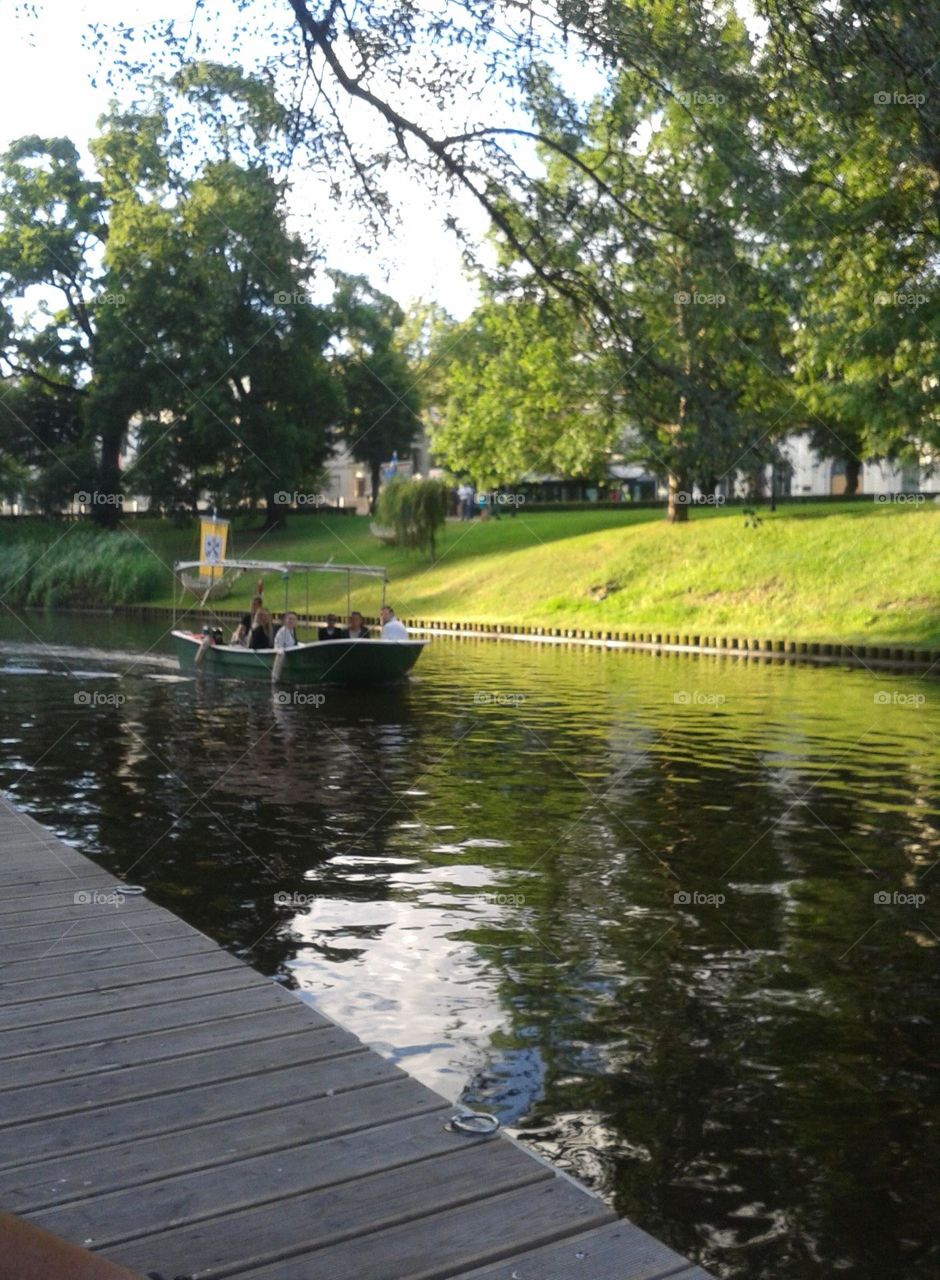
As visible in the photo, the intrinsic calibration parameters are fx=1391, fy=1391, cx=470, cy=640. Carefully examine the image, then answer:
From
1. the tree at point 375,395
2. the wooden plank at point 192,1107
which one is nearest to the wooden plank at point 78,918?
the wooden plank at point 192,1107

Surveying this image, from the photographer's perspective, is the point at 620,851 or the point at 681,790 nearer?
the point at 620,851

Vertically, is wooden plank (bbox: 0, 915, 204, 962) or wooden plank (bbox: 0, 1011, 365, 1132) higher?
wooden plank (bbox: 0, 1011, 365, 1132)

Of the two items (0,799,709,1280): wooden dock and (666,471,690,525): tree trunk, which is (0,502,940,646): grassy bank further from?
(0,799,709,1280): wooden dock

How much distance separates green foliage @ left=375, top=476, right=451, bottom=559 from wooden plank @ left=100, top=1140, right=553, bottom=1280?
48652 millimetres

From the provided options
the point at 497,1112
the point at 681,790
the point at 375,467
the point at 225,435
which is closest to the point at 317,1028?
the point at 497,1112

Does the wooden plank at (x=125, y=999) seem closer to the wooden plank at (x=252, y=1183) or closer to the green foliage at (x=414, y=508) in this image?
the wooden plank at (x=252, y=1183)

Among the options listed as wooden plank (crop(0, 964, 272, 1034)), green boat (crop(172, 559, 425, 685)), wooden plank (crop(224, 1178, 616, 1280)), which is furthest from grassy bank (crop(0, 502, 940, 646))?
wooden plank (crop(224, 1178, 616, 1280))

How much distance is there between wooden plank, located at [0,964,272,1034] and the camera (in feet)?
21.1

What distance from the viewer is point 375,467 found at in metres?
89.5

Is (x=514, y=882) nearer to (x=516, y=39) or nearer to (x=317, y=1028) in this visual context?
(x=317, y=1028)

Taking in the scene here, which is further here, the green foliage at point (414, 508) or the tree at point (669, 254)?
the green foliage at point (414, 508)

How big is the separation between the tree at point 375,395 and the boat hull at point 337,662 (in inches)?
1002

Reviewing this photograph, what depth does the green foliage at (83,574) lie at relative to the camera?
5672 cm

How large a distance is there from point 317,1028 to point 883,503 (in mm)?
45536
